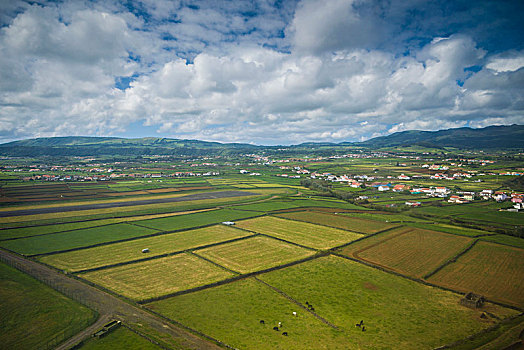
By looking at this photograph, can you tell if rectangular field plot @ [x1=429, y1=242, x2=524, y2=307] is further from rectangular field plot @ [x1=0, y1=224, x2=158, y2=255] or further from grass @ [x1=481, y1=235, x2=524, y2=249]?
rectangular field plot @ [x1=0, y1=224, x2=158, y2=255]

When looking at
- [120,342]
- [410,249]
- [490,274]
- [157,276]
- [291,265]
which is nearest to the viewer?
[120,342]

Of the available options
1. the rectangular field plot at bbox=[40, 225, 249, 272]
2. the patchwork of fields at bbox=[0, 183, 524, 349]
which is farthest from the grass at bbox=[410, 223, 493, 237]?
the rectangular field plot at bbox=[40, 225, 249, 272]

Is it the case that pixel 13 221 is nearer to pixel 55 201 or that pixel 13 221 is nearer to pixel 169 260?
pixel 55 201

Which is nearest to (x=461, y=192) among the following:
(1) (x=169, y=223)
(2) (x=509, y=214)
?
(2) (x=509, y=214)

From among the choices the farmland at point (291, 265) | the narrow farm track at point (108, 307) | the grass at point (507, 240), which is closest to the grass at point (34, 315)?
the farmland at point (291, 265)

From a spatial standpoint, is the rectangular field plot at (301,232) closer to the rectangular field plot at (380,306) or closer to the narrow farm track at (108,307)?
the rectangular field plot at (380,306)

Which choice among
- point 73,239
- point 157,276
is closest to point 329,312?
point 157,276

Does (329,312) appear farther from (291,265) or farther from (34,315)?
(34,315)
